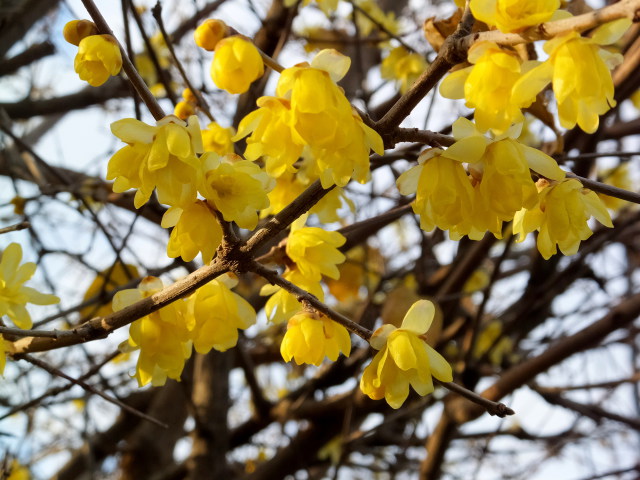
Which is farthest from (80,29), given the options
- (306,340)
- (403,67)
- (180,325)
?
(403,67)

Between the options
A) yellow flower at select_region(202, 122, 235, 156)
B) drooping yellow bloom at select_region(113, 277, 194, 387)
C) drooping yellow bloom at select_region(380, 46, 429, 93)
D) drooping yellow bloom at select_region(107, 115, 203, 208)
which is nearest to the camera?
drooping yellow bloom at select_region(107, 115, 203, 208)

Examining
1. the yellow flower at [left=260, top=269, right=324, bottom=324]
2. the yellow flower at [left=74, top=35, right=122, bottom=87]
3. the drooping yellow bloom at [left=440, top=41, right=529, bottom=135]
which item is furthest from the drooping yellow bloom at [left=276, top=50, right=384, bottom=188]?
the yellow flower at [left=260, top=269, right=324, bottom=324]

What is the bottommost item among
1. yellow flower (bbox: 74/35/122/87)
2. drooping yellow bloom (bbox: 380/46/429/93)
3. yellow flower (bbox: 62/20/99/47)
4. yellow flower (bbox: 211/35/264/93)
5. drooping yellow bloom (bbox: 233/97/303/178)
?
drooping yellow bloom (bbox: 233/97/303/178)

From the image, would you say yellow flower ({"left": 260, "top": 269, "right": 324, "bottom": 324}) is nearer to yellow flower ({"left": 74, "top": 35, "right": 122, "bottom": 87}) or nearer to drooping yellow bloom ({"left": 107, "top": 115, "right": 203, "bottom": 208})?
drooping yellow bloom ({"left": 107, "top": 115, "right": 203, "bottom": 208})

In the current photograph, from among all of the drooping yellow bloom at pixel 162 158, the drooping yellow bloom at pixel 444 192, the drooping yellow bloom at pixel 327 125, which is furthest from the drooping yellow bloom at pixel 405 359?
the drooping yellow bloom at pixel 162 158

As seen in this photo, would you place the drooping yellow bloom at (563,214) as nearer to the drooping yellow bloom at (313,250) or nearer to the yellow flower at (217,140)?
the drooping yellow bloom at (313,250)

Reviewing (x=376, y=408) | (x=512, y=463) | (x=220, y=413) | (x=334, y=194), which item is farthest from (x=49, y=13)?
(x=512, y=463)

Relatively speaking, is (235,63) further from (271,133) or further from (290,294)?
(290,294)
